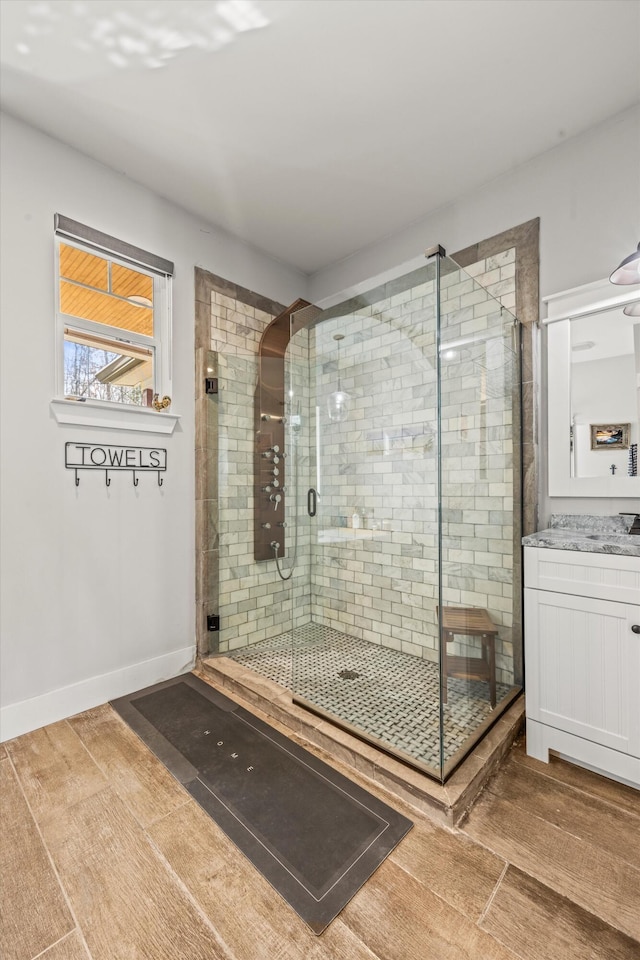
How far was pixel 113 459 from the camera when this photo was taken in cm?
251

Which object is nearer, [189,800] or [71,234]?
[189,800]

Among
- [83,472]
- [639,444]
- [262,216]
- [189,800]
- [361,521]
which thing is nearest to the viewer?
[189,800]

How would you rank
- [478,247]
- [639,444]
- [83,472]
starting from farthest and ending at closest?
[478,247] < [83,472] < [639,444]

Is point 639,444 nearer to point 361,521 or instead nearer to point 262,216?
point 361,521

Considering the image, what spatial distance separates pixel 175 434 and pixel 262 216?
164 cm

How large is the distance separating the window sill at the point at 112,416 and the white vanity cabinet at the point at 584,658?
7.25ft

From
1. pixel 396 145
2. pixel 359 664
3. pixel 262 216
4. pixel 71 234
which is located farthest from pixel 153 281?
pixel 359 664

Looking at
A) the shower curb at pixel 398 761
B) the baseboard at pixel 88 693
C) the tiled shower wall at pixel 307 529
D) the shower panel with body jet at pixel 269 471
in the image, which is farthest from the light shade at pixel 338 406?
the baseboard at pixel 88 693

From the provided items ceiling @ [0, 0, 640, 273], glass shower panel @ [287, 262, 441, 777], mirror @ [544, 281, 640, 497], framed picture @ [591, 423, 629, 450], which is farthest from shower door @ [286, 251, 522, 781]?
ceiling @ [0, 0, 640, 273]

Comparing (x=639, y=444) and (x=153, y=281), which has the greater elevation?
(x=153, y=281)

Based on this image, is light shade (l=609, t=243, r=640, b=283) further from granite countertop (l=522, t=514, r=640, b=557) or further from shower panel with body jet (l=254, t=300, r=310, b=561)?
shower panel with body jet (l=254, t=300, r=310, b=561)

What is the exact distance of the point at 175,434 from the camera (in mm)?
2824

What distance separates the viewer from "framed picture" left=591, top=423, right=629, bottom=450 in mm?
2121

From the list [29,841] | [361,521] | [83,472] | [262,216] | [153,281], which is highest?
[262,216]
